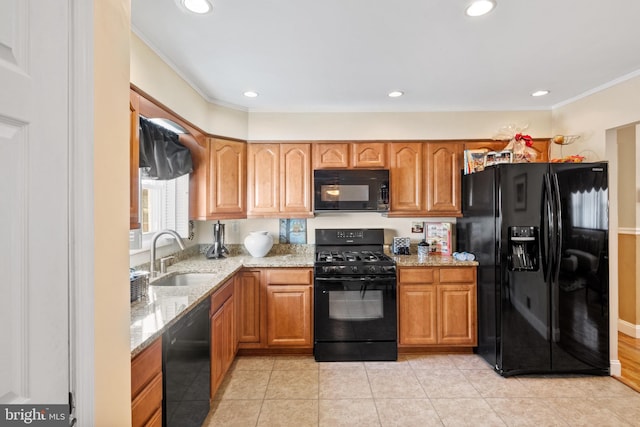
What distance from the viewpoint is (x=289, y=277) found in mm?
Answer: 2812

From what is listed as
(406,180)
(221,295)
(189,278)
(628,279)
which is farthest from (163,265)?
(628,279)

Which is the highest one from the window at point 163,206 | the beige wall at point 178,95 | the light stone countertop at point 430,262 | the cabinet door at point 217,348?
the beige wall at point 178,95

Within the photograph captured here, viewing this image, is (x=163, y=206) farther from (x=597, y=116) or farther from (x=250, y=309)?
(x=597, y=116)

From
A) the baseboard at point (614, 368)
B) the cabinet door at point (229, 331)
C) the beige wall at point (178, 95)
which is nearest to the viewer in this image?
the beige wall at point (178, 95)

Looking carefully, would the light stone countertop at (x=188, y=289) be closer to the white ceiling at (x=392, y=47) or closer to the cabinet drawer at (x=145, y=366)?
the cabinet drawer at (x=145, y=366)

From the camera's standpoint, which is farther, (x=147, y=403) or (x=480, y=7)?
(x=480, y=7)

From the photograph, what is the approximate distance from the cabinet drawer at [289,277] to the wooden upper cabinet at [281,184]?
615mm

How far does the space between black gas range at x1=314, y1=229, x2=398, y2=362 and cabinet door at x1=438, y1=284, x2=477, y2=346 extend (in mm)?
491

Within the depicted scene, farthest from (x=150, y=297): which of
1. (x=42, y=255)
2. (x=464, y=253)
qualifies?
(x=464, y=253)

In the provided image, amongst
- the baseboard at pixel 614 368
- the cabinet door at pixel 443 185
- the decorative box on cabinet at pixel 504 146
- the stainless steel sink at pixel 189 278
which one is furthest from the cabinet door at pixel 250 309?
the baseboard at pixel 614 368

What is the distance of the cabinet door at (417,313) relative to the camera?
2.84m

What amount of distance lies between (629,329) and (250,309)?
408 cm

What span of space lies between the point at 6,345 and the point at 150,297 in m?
1.32

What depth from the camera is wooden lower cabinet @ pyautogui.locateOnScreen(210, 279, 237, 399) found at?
2.09 m
